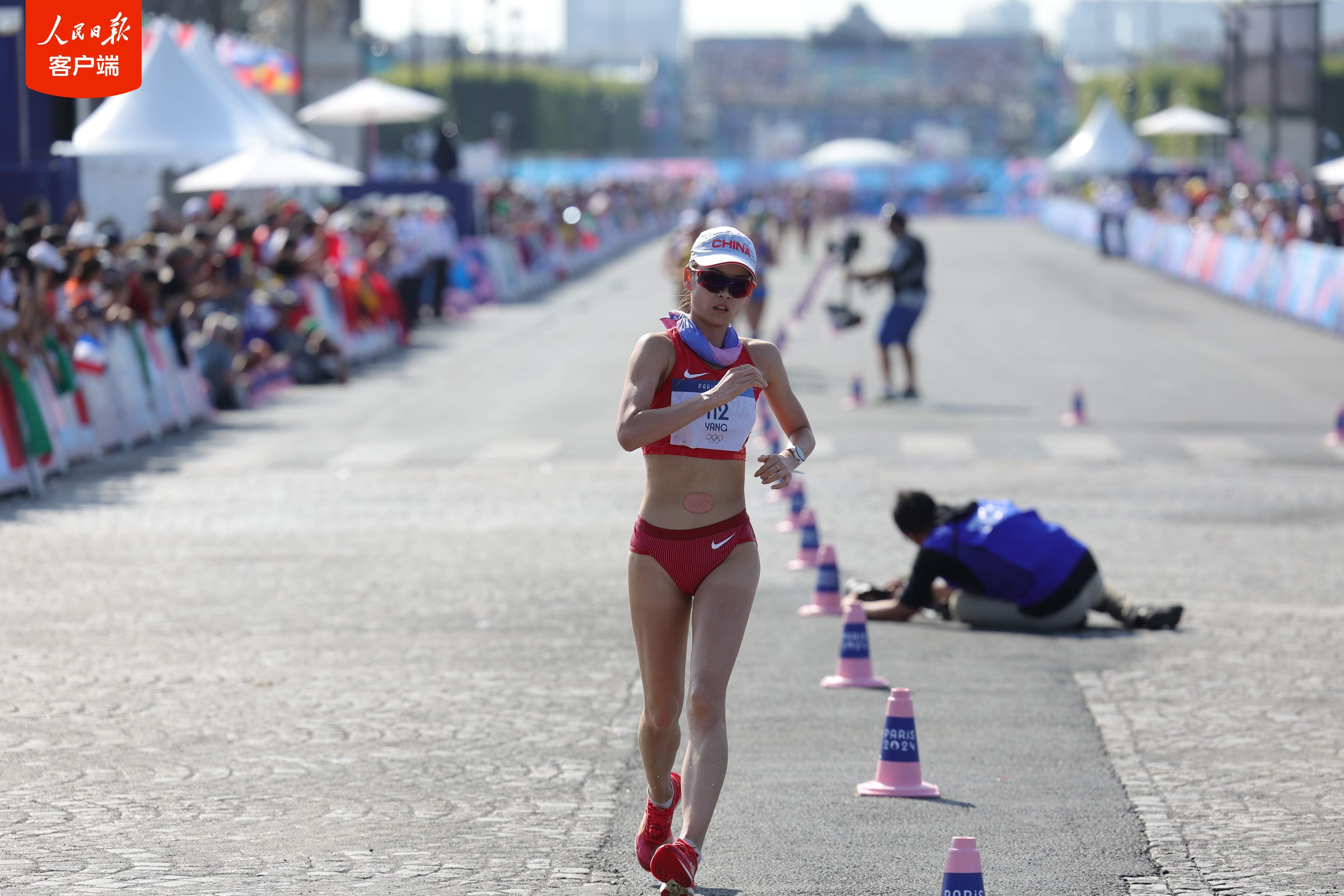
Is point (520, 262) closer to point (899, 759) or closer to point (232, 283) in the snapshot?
point (232, 283)

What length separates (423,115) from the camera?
3550 centimetres

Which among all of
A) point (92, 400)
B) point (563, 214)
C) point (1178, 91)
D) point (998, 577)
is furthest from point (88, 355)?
point (1178, 91)

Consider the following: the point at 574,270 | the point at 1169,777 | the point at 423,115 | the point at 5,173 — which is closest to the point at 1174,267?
the point at 574,270

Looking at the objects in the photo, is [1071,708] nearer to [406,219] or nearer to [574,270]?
[406,219]

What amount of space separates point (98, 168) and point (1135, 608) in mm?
20532

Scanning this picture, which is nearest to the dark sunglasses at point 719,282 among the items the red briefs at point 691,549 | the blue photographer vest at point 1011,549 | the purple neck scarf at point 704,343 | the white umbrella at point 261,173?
the purple neck scarf at point 704,343

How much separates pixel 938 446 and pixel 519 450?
3593 mm

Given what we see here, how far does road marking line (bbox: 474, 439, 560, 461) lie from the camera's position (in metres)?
17.2

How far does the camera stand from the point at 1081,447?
17547 mm

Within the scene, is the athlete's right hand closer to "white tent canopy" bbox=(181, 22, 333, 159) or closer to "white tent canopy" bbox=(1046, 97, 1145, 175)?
"white tent canopy" bbox=(181, 22, 333, 159)

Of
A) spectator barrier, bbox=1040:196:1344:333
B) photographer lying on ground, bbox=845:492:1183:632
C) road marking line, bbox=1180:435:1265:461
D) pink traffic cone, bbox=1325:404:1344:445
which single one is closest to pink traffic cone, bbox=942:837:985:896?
photographer lying on ground, bbox=845:492:1183:632

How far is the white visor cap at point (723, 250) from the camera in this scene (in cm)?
577

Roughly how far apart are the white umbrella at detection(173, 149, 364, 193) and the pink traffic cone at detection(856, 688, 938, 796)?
18807mm

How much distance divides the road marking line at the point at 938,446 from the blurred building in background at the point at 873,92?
366 ft
